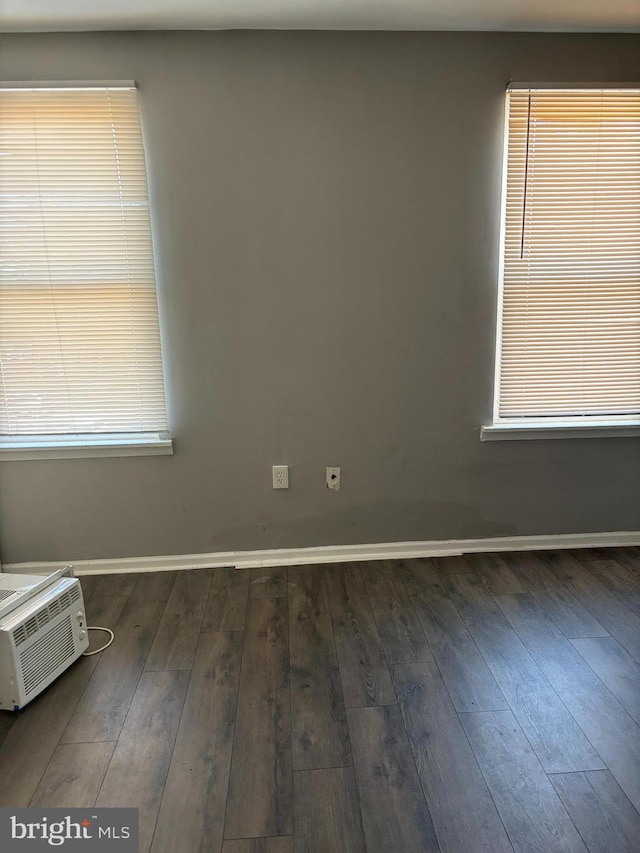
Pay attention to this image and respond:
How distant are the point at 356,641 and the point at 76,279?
1.95 meters

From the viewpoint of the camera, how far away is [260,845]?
1457mm

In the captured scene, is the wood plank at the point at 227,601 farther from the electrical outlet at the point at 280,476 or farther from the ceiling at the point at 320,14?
the ceiling at the point at 320,14

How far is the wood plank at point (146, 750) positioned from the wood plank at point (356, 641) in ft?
1.93

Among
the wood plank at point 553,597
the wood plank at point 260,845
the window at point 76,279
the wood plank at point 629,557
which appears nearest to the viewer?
the wood plank at point 260,845

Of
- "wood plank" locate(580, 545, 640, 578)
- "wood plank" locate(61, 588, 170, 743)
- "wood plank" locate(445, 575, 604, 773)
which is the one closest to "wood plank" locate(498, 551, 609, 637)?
"wood plank" locate(445, 575, 604, 773)

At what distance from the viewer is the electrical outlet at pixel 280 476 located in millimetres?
2789

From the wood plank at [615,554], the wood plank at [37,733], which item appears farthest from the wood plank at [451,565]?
the wood plank at [37,733]

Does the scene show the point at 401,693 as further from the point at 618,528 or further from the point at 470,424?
the point at 618,528

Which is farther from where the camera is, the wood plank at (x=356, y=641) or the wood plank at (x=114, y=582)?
the wood plank at (x=114, y=582)

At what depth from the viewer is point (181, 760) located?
1.72 meters

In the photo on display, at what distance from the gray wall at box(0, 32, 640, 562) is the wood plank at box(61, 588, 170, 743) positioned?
42 cm

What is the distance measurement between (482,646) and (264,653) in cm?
84

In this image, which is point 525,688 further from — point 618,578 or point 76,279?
point 76,279

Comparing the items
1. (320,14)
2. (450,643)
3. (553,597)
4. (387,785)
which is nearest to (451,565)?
(553,597)
